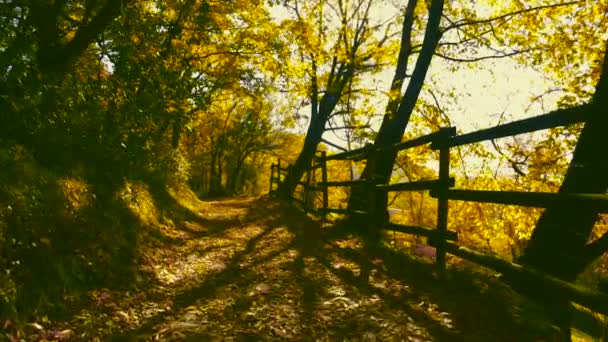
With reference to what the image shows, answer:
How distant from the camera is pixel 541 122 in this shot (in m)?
3.88

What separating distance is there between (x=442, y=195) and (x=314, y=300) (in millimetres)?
2331

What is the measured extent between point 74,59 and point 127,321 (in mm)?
3818

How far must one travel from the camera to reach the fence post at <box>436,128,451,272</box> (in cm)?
551

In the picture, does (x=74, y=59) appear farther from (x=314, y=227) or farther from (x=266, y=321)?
(x=314, y=227)

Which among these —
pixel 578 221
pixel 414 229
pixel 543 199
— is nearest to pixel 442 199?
pixel 414 229

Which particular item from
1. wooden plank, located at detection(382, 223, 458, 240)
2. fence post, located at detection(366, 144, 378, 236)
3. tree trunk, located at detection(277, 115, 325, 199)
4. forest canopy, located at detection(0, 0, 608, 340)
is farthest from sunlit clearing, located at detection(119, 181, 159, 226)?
tree trunk, located at detection(277, 115, 325, 199)

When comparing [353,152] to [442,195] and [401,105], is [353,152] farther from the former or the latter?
[442,195]

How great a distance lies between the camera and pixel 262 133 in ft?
137

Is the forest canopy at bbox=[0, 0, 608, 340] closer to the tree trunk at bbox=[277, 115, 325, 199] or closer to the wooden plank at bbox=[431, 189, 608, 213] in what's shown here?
the wooden plank at bbox=[431, 189, 608, 213]

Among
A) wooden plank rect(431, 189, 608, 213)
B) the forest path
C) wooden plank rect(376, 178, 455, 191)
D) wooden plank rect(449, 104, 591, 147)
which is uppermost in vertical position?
wooden plank rect(449, 104, 591, 147)

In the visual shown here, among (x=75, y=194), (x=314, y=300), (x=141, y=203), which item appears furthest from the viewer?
(x=141, y=203)

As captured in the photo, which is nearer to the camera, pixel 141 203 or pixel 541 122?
pixel 541 122

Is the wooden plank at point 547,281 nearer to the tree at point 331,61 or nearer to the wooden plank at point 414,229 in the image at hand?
the wooden plank at point 414,229

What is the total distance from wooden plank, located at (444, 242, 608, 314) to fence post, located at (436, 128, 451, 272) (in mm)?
393
